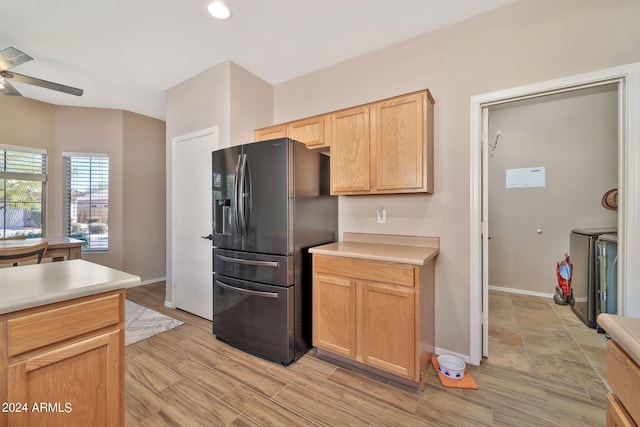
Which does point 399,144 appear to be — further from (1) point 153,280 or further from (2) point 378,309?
(1) point 153,280

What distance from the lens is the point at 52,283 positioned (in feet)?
3.54

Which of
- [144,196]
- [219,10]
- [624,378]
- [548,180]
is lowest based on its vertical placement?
[624,378]

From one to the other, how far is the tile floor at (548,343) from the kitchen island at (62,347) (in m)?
2.59

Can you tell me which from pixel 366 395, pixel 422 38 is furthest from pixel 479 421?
pixel 422 38

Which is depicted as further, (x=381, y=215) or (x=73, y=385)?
(x=381, y=215)

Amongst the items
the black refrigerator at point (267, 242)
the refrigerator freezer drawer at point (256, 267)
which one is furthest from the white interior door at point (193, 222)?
the refrigerator freezer drawer at point (256, 267)

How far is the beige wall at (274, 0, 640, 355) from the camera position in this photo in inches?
69.6

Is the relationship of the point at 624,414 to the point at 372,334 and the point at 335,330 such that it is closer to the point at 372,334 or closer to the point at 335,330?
the point at 372,334

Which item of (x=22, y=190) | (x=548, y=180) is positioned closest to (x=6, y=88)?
(x=22, y=190)

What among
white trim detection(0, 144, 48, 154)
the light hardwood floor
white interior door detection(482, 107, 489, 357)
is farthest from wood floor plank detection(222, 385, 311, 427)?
white trim detection(0, 144, 48, 154)

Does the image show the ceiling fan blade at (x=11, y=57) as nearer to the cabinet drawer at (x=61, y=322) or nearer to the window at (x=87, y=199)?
the window at (x=87, y=199)

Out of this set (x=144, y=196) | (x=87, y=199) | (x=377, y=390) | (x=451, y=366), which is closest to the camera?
(x=377, y=390)

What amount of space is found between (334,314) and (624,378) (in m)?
1.57

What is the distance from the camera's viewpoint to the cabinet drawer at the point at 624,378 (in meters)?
0.67
